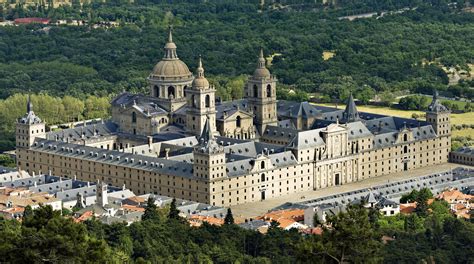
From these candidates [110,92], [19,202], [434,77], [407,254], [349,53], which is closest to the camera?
[407,254]

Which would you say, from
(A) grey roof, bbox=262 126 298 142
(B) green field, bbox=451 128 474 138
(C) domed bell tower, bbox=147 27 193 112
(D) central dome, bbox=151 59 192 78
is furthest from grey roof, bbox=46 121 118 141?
(B) green field, bbox=451 128 474 138

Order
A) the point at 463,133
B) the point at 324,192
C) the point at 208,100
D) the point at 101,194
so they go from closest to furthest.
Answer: the point at 101,194 → the point at 324,192 → the point at 208,100 → the point at 463,133

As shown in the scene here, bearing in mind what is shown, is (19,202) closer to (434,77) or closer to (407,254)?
(407,254)

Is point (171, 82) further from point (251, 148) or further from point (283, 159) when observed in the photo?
point (283, 159)

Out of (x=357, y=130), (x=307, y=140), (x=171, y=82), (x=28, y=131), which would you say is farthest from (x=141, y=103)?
(x=357, y=130)

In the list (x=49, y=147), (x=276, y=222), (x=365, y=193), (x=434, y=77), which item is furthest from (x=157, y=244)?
(x=434, y=77)

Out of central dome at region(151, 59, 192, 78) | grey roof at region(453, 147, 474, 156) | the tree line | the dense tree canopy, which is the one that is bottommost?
grey roof at region(453, 147, 474, 156)

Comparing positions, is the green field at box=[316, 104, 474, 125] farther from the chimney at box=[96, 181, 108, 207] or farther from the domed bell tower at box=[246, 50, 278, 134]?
the chimney at box=[96, 181, 108, 207]
